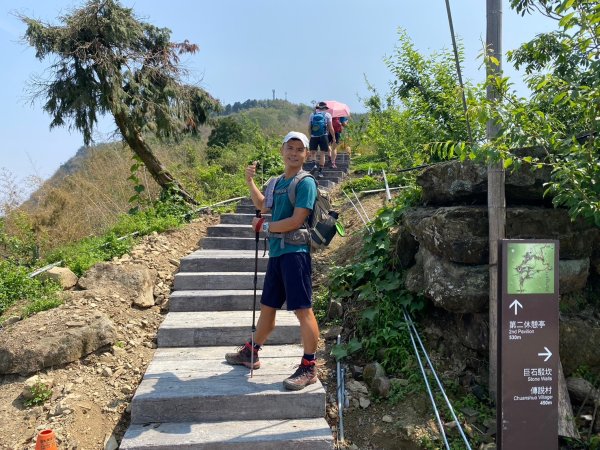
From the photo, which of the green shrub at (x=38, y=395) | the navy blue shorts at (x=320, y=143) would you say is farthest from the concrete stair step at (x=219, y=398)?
the navy blue shorts at (x=320, y=143)

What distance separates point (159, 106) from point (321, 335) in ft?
17.5

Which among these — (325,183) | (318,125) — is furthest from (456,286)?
(318,125)

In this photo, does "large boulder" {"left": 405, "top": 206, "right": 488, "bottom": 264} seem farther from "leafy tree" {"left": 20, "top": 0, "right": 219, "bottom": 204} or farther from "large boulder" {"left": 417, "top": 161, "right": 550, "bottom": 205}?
"leafy tree" {"left": 20, "top": 0, "right": 219, "bottom": 204}

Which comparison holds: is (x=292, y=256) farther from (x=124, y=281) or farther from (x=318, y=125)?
(x=318, y=125)

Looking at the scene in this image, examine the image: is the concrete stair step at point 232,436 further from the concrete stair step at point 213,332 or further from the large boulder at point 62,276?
the large boulder at point 62,276

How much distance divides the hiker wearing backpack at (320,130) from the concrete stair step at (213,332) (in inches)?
225

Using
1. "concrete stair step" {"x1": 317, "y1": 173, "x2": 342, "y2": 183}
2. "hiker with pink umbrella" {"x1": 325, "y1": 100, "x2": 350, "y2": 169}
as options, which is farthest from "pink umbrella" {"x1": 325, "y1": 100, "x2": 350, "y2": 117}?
"concrete stair step" {"x1": 317, "y1": 173, "x2": 342, "y2": 183}

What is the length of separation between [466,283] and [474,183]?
85 centimetres

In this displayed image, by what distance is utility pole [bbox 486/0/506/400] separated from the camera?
3721 millimetres

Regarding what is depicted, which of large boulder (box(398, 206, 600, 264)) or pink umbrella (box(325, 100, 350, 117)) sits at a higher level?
pink umbrella (box(325, 100, 350, 117))

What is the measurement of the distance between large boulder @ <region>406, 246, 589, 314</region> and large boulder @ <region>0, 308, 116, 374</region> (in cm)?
289

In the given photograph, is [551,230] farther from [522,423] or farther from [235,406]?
[235,406]

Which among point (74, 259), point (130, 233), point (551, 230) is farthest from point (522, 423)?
point (130, 233)

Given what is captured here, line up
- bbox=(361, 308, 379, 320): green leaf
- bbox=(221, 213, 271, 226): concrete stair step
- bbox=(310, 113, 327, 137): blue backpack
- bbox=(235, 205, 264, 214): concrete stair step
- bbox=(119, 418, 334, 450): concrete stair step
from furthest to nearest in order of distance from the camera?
1. bbox=(310, 113, 327, 137): blue backpack
2. bbox=(235, 205, 264, 214): concrete stair step
3. bbox=(221, 213, 271, 226): concrete stair step
4. bbox=(361, 308, 379, 320): green leaf
5. bbox=(119, 418, 334, 450): concrete stair step
